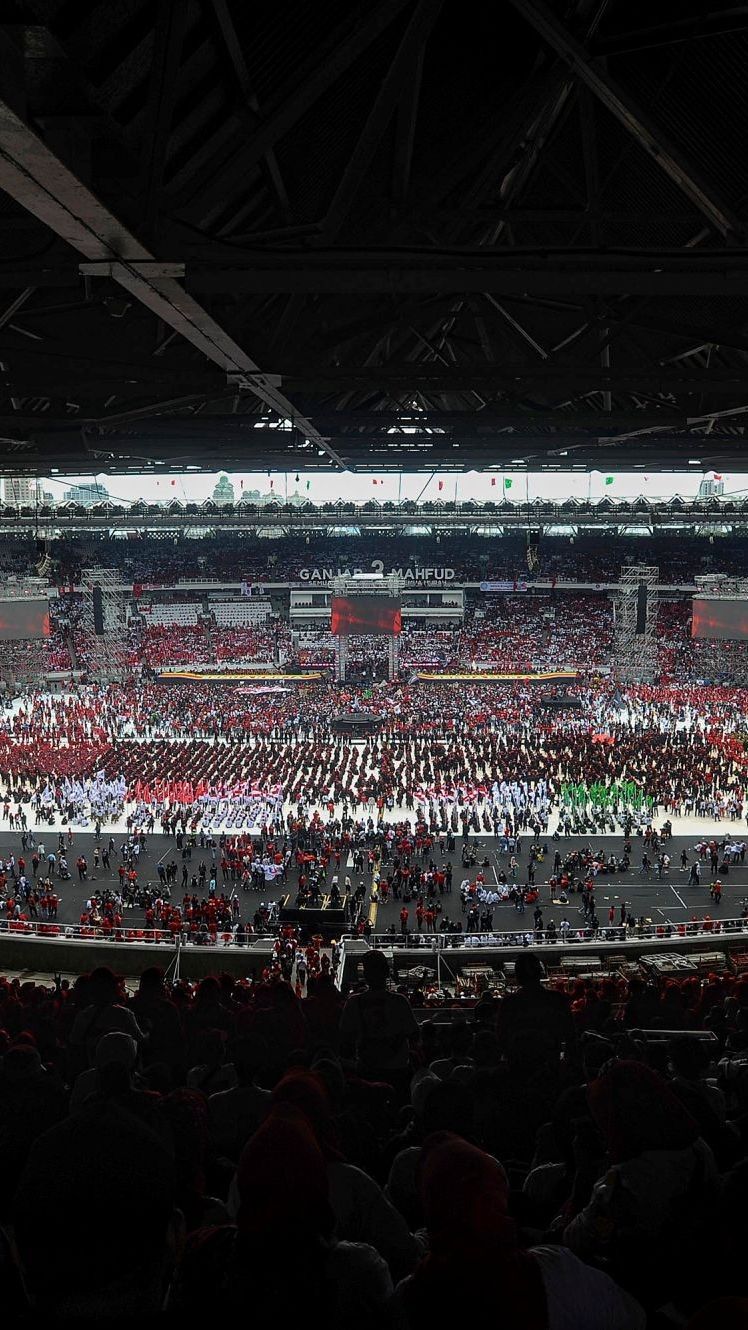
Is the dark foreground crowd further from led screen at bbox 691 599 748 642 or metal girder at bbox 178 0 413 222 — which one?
led screen at bbox 691 599 748 642

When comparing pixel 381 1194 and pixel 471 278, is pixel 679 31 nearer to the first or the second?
pixel 471 278

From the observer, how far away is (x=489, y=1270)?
155 centimetres

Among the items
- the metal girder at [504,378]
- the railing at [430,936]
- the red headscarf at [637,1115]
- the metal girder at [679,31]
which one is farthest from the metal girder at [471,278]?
the railing at [430,936]

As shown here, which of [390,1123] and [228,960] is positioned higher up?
[390,1123]

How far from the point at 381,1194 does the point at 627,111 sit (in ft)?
15.1

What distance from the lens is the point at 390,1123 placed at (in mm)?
4410

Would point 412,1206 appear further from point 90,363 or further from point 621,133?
point 90,363

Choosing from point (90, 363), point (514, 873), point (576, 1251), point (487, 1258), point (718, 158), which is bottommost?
point (514, 873)

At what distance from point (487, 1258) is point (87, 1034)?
422 cm

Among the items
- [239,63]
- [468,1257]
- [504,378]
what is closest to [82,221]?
[239,63]

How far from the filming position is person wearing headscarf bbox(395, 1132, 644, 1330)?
1.53 m

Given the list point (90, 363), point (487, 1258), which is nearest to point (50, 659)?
point (90, 363)

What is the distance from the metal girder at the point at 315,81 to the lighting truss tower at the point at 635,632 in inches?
1624

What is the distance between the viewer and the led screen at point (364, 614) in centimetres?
4203
